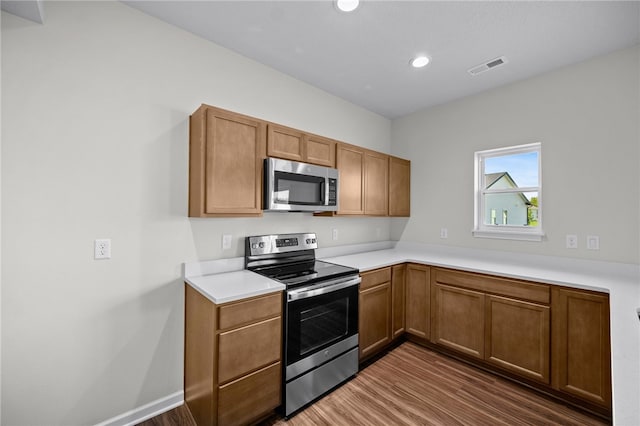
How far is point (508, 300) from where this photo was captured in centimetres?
234

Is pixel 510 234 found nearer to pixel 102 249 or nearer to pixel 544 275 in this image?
pixel 544 275

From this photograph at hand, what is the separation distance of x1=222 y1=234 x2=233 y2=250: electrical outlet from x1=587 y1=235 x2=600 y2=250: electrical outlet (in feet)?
10.2

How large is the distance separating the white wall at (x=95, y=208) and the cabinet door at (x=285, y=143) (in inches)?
22.8

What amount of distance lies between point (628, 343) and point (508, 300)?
1.50m

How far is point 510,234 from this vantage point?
2.88 m

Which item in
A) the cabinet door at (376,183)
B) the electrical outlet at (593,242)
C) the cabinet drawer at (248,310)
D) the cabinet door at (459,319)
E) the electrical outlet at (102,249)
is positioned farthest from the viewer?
the cabinet door at (376,183)

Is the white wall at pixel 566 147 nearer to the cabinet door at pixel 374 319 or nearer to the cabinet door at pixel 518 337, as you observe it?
the cabinet door at pixel 518 337

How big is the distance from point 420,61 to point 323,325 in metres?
2.43

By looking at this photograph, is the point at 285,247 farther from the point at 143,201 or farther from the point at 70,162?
the point at 70,162

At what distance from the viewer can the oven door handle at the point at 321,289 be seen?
1.93m

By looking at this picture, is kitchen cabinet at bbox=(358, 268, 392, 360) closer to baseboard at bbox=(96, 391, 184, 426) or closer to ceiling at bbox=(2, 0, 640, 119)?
baseboard at bbox=(96, 391, 184, 426)

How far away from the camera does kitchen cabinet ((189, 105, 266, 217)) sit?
1926 mm

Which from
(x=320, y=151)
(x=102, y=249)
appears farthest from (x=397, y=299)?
(x=102, y=249)

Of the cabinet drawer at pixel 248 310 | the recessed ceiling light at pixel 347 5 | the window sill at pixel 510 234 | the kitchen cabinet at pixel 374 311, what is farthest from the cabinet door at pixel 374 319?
the recessed ceiling light at pixel 347 5
